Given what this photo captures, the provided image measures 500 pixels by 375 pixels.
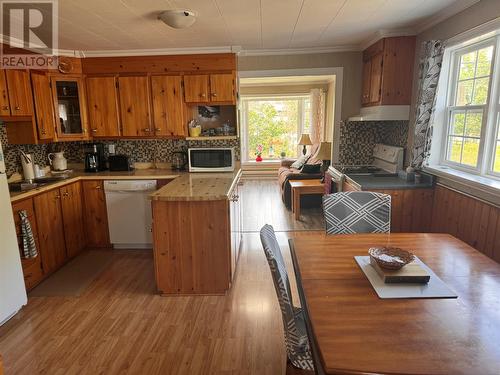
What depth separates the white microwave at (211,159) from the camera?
3.72 metres

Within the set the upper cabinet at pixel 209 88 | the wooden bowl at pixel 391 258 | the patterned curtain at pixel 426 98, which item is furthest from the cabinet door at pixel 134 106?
the wooden bowl at pixel 391 258

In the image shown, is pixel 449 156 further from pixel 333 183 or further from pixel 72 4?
pixel 72 4

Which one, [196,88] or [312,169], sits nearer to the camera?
[196,88]

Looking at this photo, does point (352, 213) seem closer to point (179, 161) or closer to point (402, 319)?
point (402, 319)

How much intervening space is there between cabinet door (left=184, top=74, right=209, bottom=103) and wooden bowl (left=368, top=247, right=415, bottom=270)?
2799 mm

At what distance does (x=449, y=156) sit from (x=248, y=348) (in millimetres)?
2585

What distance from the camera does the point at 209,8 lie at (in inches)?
96.0

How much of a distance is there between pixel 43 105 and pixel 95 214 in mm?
1276

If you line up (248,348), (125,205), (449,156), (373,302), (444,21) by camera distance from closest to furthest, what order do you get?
(373,302) < (248,348) < (444,21) < (449,156) < (125,205)

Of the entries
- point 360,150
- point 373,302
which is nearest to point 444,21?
point 360,150

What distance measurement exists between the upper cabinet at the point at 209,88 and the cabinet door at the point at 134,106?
0.50 metres

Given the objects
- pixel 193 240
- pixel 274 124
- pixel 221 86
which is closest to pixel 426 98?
pixel 221 86

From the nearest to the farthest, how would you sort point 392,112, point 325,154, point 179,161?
point 392,112, point 179,161, point 325,154

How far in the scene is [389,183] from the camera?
312 cm
